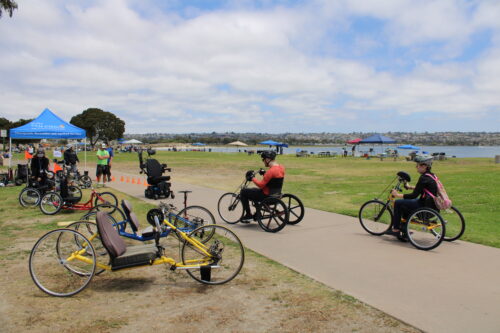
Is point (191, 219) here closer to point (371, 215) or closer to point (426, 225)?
point (371, 215)

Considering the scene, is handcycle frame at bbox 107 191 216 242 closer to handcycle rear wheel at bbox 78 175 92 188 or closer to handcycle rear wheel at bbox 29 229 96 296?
A: handcycle rear wheel at bbox 29 229 96 296

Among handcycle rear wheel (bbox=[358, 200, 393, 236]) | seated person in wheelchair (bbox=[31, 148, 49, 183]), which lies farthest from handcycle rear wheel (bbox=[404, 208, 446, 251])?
seated person in wheelchair (bbox=[31, 148, 49, 183])

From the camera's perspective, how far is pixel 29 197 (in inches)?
416

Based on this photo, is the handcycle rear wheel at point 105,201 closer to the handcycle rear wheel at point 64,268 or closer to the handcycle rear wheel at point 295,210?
the handcycle rear wheel at point 64,268

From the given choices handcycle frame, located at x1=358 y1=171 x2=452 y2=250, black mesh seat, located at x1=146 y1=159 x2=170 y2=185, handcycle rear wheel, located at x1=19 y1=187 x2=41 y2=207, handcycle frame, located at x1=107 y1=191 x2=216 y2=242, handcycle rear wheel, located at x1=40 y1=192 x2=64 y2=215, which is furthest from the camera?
black mesh seat, located at x1=146 y1=159 x2=170 y2=185

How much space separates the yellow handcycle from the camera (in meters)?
4.48

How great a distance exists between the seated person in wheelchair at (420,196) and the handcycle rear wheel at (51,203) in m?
7.93

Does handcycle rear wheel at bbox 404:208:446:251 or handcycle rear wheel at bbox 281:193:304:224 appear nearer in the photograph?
handcycle rear wheel at bbox 404:208:446:251

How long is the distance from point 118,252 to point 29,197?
25.1 feet

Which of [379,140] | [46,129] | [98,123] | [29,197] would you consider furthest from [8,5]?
[98,123]

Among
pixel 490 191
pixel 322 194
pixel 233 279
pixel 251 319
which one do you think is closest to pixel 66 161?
pixel 322 194

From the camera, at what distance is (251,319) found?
149 inches

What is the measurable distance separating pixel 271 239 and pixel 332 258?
57.9 inches

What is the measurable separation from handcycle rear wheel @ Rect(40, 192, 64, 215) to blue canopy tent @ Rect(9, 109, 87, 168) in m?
8.01
